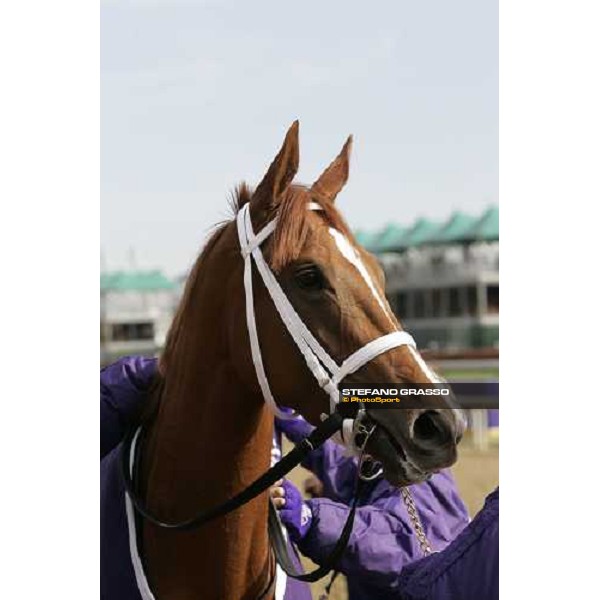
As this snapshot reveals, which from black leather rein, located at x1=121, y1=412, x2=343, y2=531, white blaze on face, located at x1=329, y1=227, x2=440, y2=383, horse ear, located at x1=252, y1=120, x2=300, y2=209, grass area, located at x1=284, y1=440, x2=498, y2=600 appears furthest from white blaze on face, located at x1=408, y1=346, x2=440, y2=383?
grass area, located at x1=284, y1=440, x2=498, y2=600

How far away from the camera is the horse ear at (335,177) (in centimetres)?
214

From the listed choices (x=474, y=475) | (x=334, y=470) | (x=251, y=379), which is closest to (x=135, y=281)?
(x=251, y=379)

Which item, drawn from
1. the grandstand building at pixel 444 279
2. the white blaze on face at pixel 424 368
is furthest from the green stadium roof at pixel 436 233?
the white blaze on face at pixel 424 368

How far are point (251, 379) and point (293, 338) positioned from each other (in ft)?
0.46

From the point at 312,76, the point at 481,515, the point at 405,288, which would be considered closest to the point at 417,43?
the point at 312,76

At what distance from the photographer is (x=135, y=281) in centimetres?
247

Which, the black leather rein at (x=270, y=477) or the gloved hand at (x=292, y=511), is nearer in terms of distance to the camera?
the black leather rein at (x=270, y=477)

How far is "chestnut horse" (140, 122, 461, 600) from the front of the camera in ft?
6.31

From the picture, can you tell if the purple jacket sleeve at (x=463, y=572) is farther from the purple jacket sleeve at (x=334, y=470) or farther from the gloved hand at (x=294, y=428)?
the purple jacket sleeve at (x=334, y=470)

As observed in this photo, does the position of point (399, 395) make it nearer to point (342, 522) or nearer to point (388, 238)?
point (388, 238)

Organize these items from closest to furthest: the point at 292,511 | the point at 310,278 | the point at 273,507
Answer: the point at 310,278, the point at 273,507, the point at 292,511

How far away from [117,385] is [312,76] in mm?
882

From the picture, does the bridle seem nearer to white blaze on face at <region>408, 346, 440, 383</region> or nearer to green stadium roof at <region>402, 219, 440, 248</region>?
white blaze on face at <region>408, 346, 440, 383</region>
